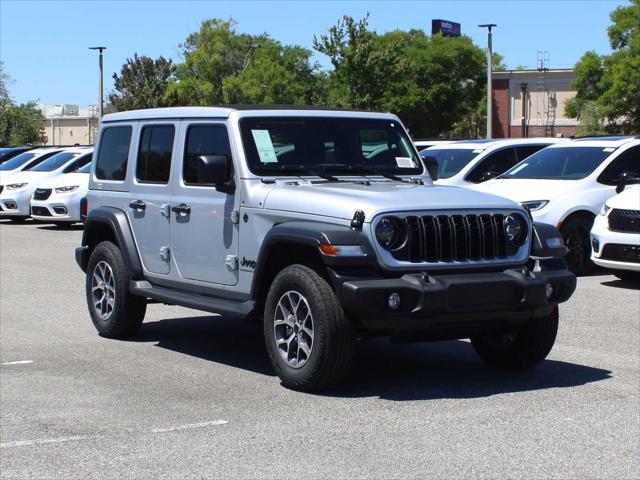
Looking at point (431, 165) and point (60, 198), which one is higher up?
point (431, 165)

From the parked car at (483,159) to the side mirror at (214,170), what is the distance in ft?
32.7

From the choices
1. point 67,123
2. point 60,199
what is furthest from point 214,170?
point 67,123

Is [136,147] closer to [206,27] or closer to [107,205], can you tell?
[107,205]

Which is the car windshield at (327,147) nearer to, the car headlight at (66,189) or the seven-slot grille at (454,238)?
→ the seven-slot grille at (454,238)

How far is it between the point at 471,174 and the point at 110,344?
9.69 metres

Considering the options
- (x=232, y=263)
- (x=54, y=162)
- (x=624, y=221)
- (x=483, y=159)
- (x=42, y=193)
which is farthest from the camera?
(x=54, y=162)

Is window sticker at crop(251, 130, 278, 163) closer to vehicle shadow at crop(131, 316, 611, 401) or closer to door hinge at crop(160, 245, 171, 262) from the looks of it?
door hinge at crop(160, 245, 171, 262)

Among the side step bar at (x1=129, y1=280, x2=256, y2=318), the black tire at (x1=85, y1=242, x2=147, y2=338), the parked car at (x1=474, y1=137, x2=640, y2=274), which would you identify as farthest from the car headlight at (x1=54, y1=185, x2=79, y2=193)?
the side step bar at (x1=129, y1=280, x2=256, y2=318)

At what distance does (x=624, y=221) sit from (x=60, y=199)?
13.5 meters

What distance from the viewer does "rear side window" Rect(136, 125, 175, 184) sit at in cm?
907

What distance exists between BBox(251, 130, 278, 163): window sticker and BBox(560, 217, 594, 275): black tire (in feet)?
22.8

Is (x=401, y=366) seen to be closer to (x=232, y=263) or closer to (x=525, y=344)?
(x=525, y=344)

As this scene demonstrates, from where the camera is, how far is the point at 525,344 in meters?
8.00

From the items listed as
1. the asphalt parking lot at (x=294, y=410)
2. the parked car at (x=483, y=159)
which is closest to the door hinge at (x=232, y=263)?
the asphalt parking lot at (x=294, y=410)
